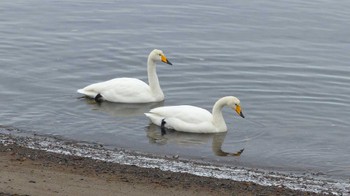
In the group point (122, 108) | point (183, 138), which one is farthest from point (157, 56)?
point (183, 138)

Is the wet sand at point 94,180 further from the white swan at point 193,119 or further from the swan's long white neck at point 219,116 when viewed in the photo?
the swan's long white neck at point 219,116

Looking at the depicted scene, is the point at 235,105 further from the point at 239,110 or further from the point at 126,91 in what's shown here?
the point at 126,91

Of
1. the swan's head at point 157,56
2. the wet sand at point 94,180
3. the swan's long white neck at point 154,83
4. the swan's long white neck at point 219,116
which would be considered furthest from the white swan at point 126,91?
the wet sand at point 94,180

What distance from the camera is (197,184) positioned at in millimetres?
11359

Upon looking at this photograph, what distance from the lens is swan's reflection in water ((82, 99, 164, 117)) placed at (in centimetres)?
1626

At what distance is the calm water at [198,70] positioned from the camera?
14.5 metres

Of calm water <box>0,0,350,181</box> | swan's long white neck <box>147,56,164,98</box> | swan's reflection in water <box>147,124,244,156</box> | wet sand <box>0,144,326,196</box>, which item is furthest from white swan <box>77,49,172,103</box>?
wet sand <box>0,144,326,196</box>

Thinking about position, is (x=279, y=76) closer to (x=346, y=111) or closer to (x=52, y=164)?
(x=346, y=111)

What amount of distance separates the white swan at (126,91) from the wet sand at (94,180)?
443 cm

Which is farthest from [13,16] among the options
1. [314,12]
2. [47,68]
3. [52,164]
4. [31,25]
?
[52,164]

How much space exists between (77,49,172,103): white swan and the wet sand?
4.43 metres

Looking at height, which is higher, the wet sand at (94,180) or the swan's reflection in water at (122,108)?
the swan's reflection in water at (122,108)

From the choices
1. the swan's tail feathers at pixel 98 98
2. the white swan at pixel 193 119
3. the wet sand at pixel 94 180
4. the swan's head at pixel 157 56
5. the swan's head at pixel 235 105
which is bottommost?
the wet sand at pixel 94 180

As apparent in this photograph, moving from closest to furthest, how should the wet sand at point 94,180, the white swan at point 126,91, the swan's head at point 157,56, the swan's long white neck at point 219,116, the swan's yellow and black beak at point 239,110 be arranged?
the wet sand at point 94,180
the swan's long white neck at point 219,116
the swan's yellow and black beak at point 239,110
the white swan at point 126,91
the swan's head at point 157,56
